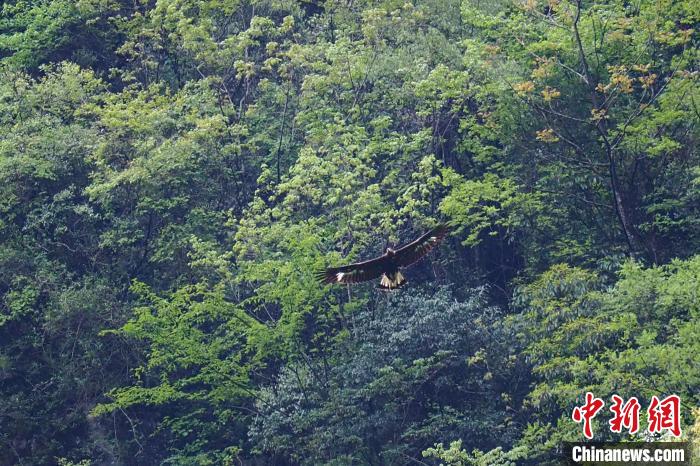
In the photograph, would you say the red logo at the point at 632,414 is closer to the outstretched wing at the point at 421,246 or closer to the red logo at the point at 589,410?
the red logo at the point at 589,410

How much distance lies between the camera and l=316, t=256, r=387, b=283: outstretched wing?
50.2 feet

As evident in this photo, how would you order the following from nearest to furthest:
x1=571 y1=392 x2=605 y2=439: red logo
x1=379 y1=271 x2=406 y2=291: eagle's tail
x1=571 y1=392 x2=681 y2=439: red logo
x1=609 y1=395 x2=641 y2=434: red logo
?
x1=379 y1=271 x2=406 y2=291: eagle's tail < x1=571 y1=392 x2=681 y2=439: red logo < x1=609 y1=395 x2=641 y2=434: red logo < x1=571 y1=392 x2=605 y2=439: red logo

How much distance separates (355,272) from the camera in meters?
15.7

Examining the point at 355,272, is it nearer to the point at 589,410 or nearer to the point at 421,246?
the point at 421,246

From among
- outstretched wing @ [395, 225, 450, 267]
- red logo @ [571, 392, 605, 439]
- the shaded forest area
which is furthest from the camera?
the shaded forest area

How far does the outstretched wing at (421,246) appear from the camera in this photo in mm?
15250

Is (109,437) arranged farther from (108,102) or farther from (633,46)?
(633,46)

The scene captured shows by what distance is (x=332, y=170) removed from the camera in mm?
22438

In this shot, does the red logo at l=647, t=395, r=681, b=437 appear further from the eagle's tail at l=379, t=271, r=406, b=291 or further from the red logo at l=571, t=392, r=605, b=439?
the eagle's tail at l=379, t=271, r=406, b=291

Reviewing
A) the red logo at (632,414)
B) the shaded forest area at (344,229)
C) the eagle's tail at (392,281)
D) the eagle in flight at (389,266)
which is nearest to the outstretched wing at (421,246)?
the eagle in flight at (389,266)

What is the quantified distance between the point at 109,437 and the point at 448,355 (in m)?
7.03

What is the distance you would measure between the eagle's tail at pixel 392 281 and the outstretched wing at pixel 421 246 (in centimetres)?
19

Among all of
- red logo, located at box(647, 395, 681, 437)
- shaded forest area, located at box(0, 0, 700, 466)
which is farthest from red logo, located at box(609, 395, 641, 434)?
shaded forest area, located at box(0, 0, 700, 466)

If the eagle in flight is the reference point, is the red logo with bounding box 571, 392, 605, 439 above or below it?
below
